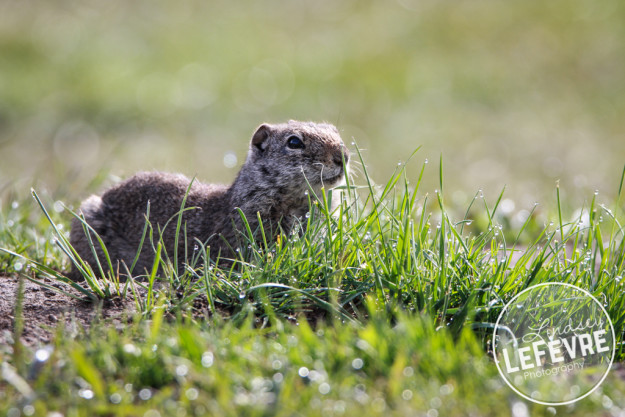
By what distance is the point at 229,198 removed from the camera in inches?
175

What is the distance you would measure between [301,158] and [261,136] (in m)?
0.46

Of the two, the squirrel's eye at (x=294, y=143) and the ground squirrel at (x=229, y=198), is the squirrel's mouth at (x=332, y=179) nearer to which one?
the ground squirrel at (x=229, y=198)

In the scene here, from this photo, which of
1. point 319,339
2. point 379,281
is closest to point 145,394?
point 319,339

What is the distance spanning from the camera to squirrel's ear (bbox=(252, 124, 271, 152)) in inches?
180

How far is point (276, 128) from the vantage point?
459 centimetres

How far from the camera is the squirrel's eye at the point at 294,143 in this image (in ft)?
14.3

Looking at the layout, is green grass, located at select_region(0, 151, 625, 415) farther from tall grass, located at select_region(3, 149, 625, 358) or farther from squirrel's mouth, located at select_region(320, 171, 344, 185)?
squirrel's mouth, located at select_region(320, 171, 344, 185)

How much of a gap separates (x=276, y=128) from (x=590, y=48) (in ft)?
31.2

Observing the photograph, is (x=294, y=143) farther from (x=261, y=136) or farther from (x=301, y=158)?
(x=261, y=136)

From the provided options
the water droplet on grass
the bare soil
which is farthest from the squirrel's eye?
the water droplet on grass

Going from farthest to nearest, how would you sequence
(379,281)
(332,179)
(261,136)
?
(261,136), (332,179), (379,281)

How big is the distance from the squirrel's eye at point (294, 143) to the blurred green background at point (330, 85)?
4109 millimetres

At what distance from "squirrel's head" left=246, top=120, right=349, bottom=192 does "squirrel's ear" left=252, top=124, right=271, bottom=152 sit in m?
0.02

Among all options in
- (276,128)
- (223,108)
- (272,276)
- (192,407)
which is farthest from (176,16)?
(192,407)
